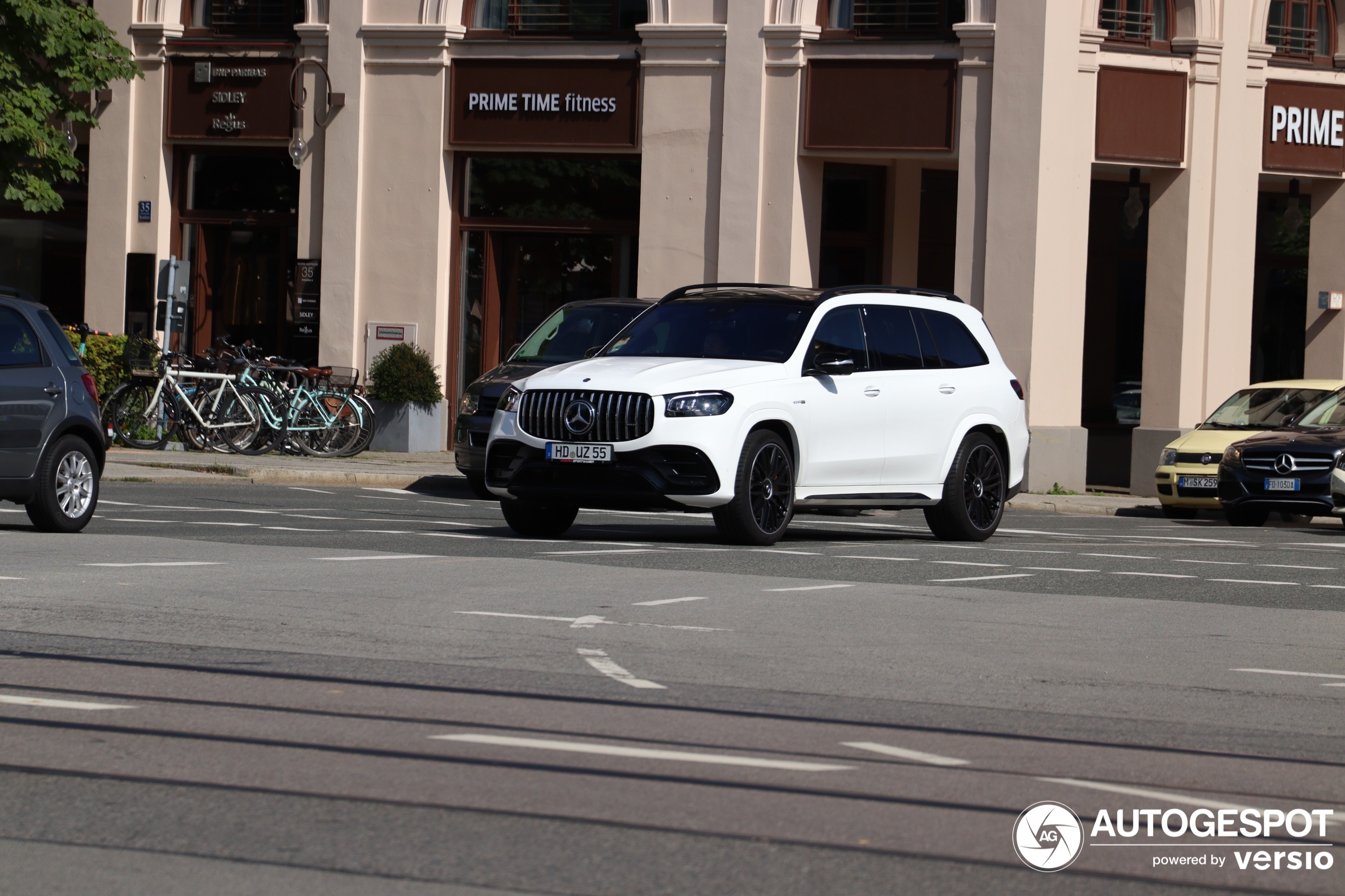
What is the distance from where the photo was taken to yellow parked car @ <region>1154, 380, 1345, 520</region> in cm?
2170

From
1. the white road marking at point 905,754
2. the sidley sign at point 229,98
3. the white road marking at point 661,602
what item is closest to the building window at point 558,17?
the sidley sign at point 229,98

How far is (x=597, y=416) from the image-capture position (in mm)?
12922

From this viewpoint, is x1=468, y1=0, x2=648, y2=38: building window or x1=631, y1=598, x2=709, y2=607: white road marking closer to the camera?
x1=631, y1=598, x2=709, y2=607: white road marking

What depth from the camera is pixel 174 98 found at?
1089 inches

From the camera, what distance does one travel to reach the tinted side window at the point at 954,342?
49.8ft

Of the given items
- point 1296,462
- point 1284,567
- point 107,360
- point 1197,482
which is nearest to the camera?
point 1284,567

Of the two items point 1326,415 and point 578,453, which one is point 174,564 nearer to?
point 578,453

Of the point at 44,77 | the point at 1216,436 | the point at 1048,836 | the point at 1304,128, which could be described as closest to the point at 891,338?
the point at 1216,436

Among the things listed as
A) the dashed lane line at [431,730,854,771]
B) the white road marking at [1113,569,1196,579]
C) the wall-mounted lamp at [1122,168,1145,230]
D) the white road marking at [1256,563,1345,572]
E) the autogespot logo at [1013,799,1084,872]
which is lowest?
the white road marking at [1256,563,1345,572]

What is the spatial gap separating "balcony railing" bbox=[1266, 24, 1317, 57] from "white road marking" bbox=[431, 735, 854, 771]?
22.6 metres

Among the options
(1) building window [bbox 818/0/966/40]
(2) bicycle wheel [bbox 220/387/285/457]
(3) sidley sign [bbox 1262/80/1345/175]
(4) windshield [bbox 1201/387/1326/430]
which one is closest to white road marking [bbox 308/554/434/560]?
(2) bicycle wheel [bbox 220/387/285/457]

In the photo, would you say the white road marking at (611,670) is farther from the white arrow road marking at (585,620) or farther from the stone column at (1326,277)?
the stone column at (1326,277)

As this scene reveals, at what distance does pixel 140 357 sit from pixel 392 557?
1343cm

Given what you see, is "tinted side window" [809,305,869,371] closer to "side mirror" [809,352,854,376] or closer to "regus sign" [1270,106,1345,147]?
"side mirror" [809,352,854,376]
